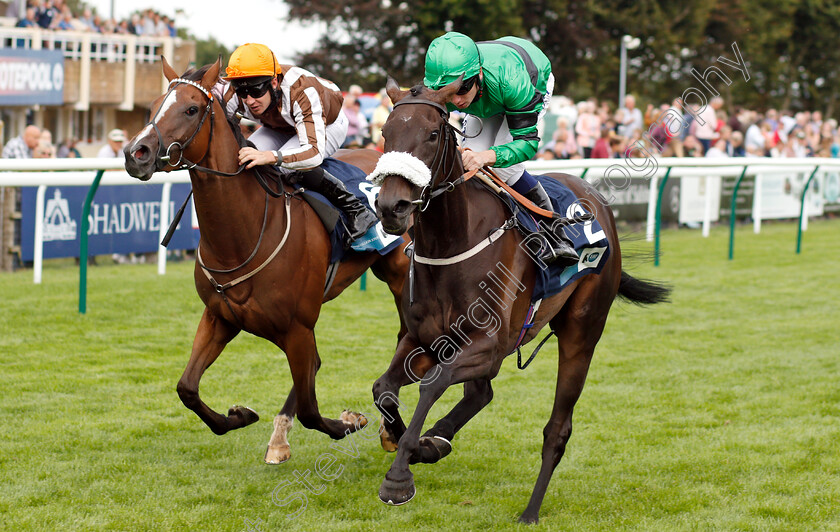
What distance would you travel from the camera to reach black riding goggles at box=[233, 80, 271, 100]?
4.43m

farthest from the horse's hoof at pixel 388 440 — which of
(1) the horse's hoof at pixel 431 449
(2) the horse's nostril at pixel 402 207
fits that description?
(2) the horse's nostril at pixel 402 207

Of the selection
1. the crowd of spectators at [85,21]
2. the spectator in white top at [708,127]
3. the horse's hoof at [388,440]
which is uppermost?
the crowd of spectators at [85,21]

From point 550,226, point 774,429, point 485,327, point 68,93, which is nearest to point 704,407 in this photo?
point 774,429

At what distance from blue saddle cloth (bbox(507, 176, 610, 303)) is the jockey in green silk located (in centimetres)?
7

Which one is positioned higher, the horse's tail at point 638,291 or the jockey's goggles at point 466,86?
the jockey's goggles at point 466,86

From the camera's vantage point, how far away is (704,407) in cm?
586

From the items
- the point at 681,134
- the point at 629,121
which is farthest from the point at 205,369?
the point at 629,121

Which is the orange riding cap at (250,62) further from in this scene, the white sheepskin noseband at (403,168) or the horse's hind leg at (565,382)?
the horse's hind leg at (565,382)

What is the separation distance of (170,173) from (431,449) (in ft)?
17.0

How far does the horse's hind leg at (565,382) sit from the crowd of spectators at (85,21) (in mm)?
14481

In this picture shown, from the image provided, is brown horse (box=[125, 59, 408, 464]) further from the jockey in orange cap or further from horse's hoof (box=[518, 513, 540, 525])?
horse's hoof (box=[518, 513, 540, 525])

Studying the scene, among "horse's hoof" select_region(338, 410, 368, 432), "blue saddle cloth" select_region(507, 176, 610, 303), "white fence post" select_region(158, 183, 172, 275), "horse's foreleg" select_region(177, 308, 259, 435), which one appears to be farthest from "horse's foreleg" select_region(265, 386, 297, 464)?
"white fence post" select_region(158, 183, 172, 275)

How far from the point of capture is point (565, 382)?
4.35m

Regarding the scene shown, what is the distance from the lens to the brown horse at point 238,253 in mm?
4090
